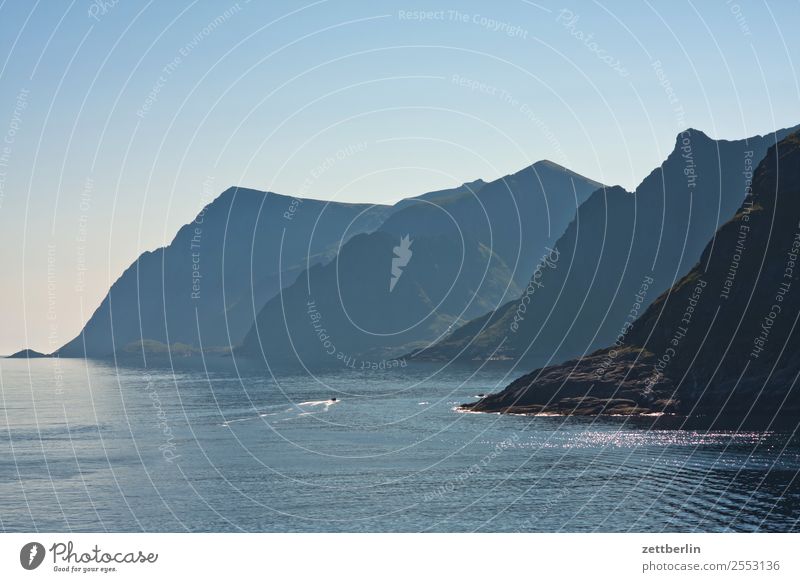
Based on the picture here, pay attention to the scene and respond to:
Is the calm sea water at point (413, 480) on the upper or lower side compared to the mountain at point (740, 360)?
lower

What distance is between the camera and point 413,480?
414 feet

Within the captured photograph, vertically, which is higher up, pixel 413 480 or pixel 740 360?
pixel 740 360

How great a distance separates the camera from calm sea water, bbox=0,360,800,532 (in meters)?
100

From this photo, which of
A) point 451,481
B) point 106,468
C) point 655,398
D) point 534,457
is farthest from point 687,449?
point 106,468

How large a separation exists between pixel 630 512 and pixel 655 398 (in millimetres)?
89300

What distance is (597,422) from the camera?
586ft

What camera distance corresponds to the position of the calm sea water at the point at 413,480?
10044 cm

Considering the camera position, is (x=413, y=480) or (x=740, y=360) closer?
(x=413, y=480)

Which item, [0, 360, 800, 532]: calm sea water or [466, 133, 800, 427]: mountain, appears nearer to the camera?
[0, 360, 800, 532]: calm sea water

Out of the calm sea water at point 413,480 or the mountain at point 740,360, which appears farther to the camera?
the mountain at point 740,360

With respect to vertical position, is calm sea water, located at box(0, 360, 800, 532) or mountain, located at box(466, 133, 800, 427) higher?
mountain, located at box(466, 133, 800, 427)
